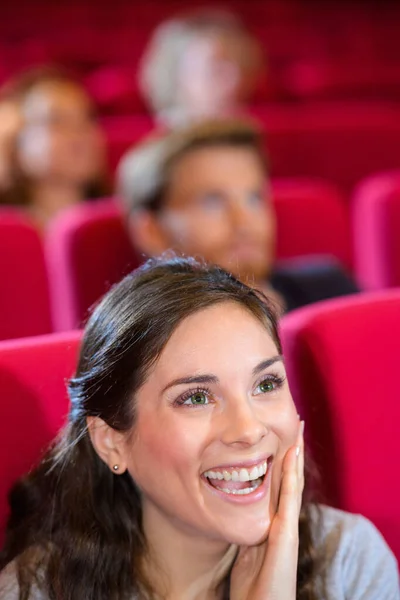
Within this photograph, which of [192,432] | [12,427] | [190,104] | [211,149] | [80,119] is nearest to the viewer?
[192,432]

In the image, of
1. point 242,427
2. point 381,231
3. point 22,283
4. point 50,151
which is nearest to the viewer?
point 242,427

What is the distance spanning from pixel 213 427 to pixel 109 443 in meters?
0.11

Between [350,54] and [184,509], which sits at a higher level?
[350,54]

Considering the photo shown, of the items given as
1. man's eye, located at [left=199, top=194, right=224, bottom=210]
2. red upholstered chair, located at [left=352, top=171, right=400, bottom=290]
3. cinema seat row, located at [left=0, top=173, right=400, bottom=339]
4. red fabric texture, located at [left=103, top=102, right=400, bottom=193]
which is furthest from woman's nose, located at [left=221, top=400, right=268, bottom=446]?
red fabric texture, located at [left=103, top=102, right=400, bottom=193]

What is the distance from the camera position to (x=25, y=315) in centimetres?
140

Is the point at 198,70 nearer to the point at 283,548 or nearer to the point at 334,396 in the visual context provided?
the point at 334,396

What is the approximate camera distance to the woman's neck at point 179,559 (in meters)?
0.86

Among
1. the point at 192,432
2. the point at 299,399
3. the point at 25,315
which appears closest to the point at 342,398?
the point at 299,399

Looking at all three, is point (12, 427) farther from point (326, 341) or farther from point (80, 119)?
point (80, 119)

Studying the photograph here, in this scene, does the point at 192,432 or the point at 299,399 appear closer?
the point at 192,432

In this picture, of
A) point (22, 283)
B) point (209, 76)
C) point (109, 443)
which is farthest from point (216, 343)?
point (209, 76)

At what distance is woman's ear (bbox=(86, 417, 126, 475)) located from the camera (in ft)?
2.73

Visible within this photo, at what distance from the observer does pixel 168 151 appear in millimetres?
1550

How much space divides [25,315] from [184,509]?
0.67 metres
